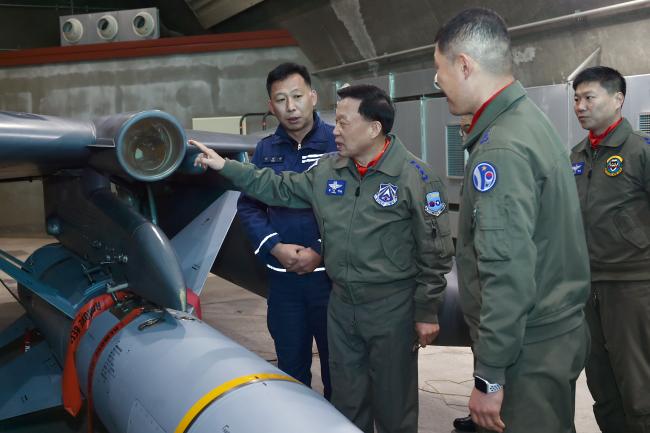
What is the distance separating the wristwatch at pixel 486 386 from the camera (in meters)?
1.96

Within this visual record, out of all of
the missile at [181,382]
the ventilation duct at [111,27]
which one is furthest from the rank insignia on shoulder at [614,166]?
the ventilation duct at [111,27]

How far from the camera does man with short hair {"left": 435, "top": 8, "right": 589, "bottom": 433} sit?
1.92 meters

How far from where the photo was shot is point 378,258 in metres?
2.91

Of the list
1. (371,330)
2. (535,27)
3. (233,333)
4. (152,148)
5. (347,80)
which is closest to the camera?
(371,330)

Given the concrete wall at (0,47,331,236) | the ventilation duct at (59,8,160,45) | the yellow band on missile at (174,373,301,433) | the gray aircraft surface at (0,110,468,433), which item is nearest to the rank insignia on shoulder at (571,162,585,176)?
the gray aircraft surface at (0,110,468,433)

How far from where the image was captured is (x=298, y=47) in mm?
12820

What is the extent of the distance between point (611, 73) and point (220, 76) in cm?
1050

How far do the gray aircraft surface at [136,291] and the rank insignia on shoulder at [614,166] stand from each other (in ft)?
3.40

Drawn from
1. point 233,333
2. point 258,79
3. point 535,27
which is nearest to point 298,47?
point 258,79

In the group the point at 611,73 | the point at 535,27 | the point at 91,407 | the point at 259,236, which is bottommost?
the point at 91,407

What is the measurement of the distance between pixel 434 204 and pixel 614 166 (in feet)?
3.61

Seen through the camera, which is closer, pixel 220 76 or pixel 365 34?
pixel 365 34

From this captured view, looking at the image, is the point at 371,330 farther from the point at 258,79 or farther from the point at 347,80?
the point at 258,79

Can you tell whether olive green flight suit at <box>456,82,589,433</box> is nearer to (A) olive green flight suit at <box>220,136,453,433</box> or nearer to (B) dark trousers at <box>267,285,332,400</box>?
(A) olive green flight suit at <box>220,136,453,433</box>
